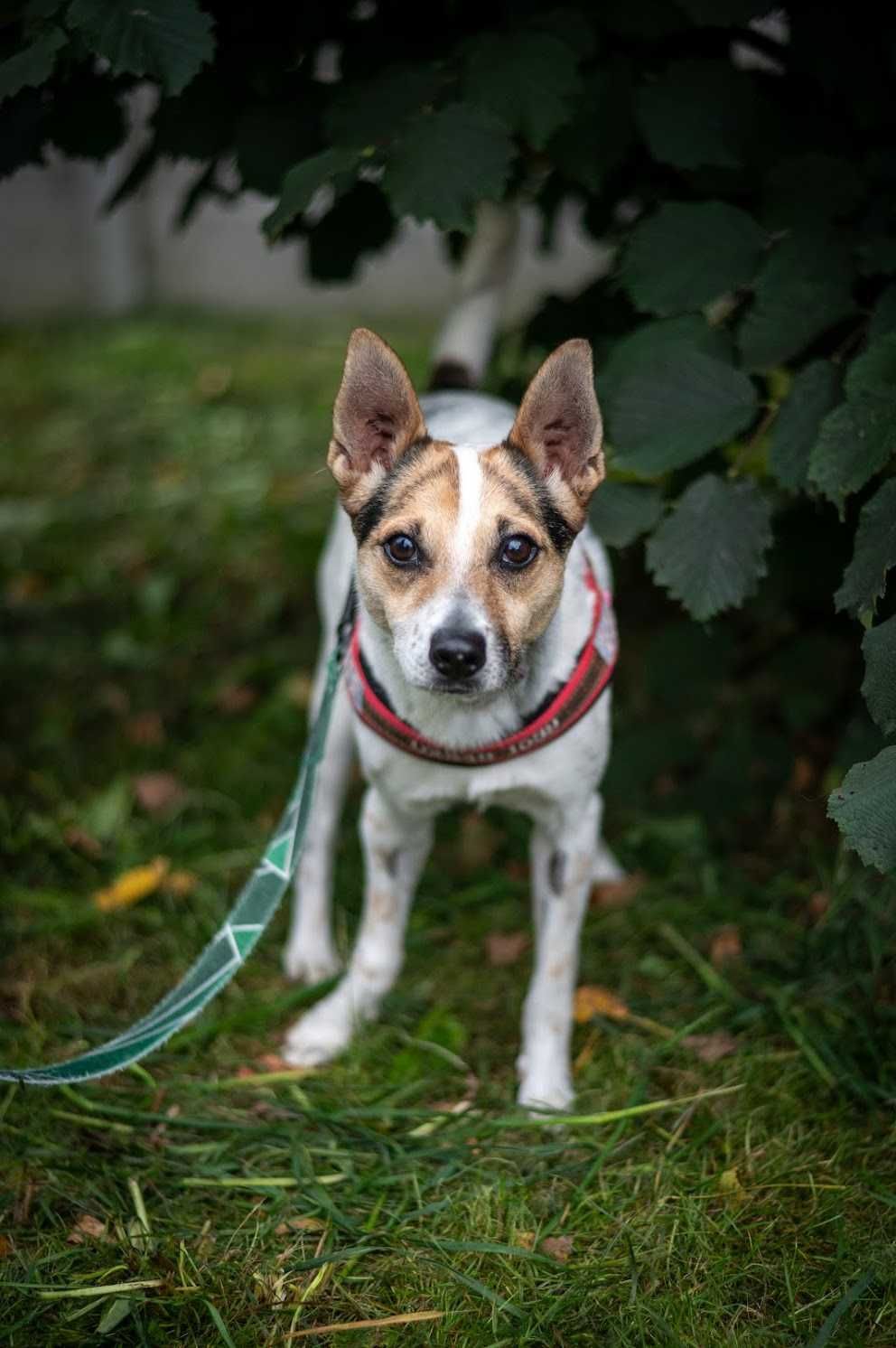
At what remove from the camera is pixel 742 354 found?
2758 millimetres

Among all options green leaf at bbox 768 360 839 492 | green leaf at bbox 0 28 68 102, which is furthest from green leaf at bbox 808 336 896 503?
green leaf at bbox 0 28 68 102

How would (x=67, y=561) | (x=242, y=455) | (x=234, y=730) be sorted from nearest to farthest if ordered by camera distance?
1. (x=234, y=730)
2. (x=67, y=561)
3. (x=242, y=455)

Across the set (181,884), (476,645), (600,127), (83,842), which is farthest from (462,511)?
(83,842)

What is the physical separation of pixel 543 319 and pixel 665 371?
0.85m

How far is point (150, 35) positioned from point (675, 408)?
1355 mm

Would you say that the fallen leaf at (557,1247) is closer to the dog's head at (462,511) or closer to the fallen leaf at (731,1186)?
the fallen leaf at (731,1186)

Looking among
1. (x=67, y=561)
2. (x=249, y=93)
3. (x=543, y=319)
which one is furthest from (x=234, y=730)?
(x=249, y=93)

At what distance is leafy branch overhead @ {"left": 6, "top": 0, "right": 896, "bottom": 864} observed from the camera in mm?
2439

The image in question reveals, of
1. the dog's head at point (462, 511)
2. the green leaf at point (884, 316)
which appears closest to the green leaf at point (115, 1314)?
the dog's head at point (462, 511)

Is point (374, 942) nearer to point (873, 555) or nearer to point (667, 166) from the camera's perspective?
point (873, 555)

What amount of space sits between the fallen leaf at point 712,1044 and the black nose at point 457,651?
1291mm

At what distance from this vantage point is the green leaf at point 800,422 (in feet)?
8.63

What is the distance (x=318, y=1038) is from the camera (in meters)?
3.04

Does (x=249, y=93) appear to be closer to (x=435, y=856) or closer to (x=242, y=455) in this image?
(x=435, y=856)
